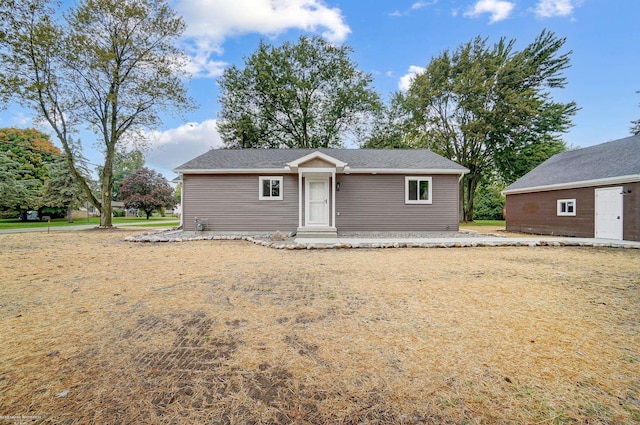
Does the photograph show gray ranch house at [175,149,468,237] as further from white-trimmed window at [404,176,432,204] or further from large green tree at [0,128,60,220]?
large green tree at [0,128,60,220]

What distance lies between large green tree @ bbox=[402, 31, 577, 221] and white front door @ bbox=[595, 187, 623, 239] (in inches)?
452

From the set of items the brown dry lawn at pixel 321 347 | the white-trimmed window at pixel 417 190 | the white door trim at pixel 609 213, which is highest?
the white-trimmed window at pixel 417 190

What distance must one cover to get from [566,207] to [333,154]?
11.1 metres

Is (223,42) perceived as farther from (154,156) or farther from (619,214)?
(619,214)

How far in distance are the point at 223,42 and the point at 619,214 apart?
20.6 m

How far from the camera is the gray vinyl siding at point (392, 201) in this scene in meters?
12.5

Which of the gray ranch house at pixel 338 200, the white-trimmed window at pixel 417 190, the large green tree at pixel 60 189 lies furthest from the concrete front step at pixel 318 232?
the large green tree at pixel 60 189

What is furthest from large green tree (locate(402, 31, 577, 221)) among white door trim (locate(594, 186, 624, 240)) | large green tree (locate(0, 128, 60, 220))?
large green tree (locate(0, 128, 60, 220))

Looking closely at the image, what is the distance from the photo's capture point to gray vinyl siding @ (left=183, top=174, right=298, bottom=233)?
1246 cm

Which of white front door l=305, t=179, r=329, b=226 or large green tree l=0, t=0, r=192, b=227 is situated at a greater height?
large green tree l=0, t=0, r=192, b=227

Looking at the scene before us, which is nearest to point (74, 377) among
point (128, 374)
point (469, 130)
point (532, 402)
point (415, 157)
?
point (128, 374)

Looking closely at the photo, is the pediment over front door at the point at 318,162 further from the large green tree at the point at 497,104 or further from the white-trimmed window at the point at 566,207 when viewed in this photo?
the large green tree at the point at 497,104

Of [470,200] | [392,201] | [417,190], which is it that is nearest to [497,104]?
[470,200]

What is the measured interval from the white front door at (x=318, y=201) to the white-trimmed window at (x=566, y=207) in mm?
10892
